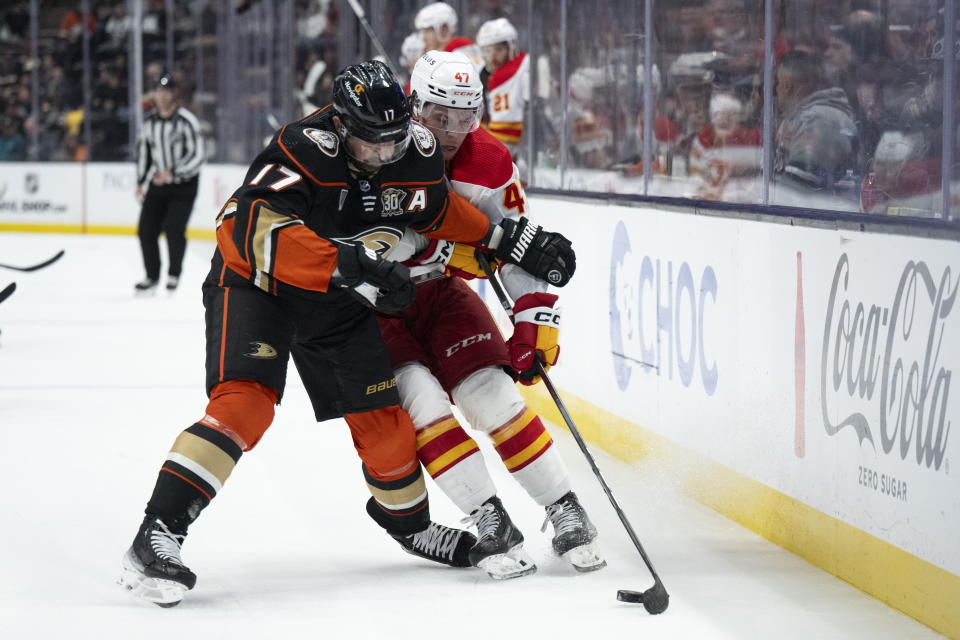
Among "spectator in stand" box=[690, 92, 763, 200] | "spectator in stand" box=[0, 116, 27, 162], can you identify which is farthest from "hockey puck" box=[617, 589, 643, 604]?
"spectator in stand" box=[0, 116, 27, 162]

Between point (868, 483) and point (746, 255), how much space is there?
3.06 feet

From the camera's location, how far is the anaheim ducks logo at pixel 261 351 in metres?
3.06

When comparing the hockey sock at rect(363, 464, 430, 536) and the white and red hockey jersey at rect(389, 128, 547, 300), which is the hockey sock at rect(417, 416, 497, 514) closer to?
the hockey sock at rect(363, 464, 430, 536)

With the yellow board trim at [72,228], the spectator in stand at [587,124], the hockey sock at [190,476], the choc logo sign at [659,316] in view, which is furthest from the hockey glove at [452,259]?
the yellow board trim at [72,228]

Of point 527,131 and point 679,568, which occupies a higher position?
point 527,131

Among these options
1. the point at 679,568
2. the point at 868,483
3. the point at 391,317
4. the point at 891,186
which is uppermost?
the point at 891,186

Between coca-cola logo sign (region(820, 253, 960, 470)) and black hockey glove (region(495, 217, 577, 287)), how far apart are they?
→ 0.64m

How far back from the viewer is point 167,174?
31.6ft

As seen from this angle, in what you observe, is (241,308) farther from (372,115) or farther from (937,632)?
(937,632)

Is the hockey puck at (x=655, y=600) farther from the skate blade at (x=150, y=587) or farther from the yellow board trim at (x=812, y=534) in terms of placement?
the skate blade at (x=150, y=587)

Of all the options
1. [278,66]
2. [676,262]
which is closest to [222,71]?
[278,66]

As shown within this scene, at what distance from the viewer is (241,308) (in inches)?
122

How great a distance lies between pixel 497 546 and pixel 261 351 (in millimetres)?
714

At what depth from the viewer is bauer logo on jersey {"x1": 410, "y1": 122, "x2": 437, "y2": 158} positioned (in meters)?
3.18
